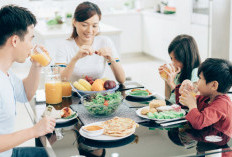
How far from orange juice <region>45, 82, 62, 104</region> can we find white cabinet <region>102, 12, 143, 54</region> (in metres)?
4.57

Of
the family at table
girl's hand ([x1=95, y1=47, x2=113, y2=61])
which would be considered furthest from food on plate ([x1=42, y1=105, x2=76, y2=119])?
girl's hand ([x1=95, y1=47, x2=113, y2=61])

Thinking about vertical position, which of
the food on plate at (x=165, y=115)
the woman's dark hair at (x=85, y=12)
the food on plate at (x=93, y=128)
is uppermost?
the woman's dark hair at (x=85, y=12)

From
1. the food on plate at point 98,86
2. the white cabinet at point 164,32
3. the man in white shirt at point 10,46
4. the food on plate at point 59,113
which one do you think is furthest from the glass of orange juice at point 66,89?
the white cabinet at point 164,32

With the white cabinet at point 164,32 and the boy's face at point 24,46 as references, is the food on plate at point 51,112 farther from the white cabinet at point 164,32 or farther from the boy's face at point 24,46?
the white cabinet at point 164,32

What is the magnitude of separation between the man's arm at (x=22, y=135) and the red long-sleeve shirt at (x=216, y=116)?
616mm

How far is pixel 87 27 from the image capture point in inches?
94.7

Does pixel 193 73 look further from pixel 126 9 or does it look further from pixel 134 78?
pixel 126 9

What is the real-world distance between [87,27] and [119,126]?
1.10 meters

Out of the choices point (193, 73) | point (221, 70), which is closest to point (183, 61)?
point (193, 73)

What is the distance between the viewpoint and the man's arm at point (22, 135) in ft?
4.35

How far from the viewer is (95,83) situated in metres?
2.03

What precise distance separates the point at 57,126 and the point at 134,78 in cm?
369

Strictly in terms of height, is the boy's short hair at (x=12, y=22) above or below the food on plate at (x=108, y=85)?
above

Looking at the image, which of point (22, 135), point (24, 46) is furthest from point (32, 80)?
point (22, 135)
